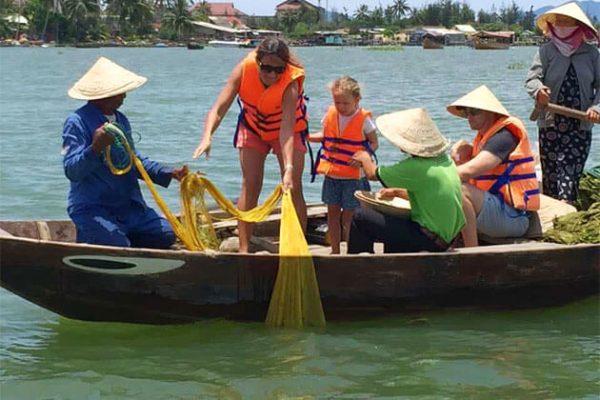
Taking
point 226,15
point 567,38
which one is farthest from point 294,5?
point 567,38

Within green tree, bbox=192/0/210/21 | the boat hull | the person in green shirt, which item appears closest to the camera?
the boat hull

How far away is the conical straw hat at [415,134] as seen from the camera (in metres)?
6.11

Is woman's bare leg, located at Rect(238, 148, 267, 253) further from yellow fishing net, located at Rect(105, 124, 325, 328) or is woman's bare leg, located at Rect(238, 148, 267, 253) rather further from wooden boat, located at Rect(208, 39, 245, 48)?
wooden boat, located at Rect(208, 39, 245, 48)

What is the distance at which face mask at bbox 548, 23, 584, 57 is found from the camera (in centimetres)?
758

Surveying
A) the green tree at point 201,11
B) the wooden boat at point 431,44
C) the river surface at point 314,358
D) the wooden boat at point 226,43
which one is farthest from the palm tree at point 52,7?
the river surface at point 314,358

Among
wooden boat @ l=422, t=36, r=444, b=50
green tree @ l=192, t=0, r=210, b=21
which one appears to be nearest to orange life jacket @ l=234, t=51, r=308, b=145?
wooden boat @ l=422, t=36, r=444, b=50

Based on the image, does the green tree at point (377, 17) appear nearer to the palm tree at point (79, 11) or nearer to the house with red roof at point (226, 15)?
the house with red roof at point (226, 15)

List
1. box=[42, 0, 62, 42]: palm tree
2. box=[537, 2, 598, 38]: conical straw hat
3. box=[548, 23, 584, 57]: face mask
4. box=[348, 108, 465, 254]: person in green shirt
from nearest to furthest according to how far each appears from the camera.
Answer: box=[348, 108, 465, 254]: person in green shirt → box=[537, 2, 598, 38]: conical straw hat → box=[548, 23, 584, 57]: face mask → box=[42, 0, 62, 42]: palm tree

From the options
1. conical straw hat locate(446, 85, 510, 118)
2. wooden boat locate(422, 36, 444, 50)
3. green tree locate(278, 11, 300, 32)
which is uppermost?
conical straw hat locate(446, 85, 510, 118)

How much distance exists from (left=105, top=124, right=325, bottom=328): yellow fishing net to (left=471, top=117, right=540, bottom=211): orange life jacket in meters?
1.28

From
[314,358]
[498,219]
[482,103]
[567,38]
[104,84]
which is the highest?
[567,38]

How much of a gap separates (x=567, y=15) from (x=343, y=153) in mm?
1837

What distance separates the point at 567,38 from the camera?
7609mm

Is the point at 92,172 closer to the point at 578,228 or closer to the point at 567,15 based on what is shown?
the point at 578,228
